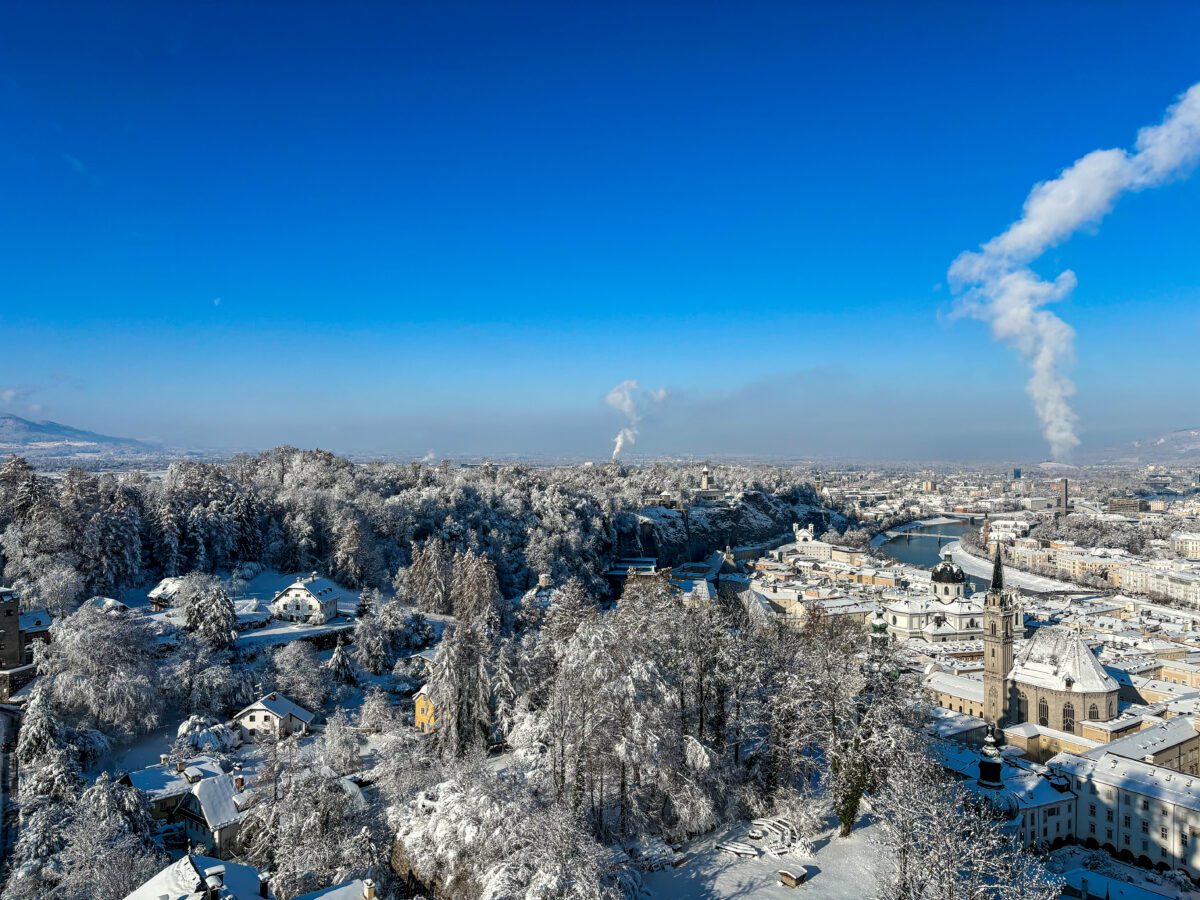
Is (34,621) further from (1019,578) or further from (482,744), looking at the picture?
(1019,578)

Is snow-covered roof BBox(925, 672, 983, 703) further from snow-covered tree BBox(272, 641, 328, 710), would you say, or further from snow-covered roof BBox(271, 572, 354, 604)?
snow-covered roof BBox(271, 572, 354, 604)

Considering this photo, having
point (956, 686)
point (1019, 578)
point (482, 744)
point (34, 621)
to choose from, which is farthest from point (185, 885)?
point (1019, 578)

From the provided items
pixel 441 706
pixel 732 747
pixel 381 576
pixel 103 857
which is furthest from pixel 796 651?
pixel 381 576

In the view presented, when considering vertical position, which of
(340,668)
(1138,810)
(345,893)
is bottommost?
(1138,810)

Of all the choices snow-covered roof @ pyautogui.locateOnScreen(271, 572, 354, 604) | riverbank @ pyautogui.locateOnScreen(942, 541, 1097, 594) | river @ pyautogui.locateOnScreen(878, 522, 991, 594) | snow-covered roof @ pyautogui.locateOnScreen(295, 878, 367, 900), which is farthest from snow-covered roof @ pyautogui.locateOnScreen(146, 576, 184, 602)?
river @ pyautogui.locateOnScreen(878, 522, 991, 594)

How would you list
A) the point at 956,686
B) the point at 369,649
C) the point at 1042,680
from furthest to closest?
the point at 956,686, the point at 369,649, the point at 1042,680

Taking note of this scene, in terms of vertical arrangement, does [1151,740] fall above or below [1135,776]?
above

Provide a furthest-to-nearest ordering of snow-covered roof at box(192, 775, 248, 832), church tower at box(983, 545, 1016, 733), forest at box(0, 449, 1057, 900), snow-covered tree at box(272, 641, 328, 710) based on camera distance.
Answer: church tower at box(983, 545, 1016, 733), snow-covered tree at box(272, 641, 328, 710), snow-covered roof at box(192, 775, 248, 832), forest at box(0, 449, 1057, 900)
